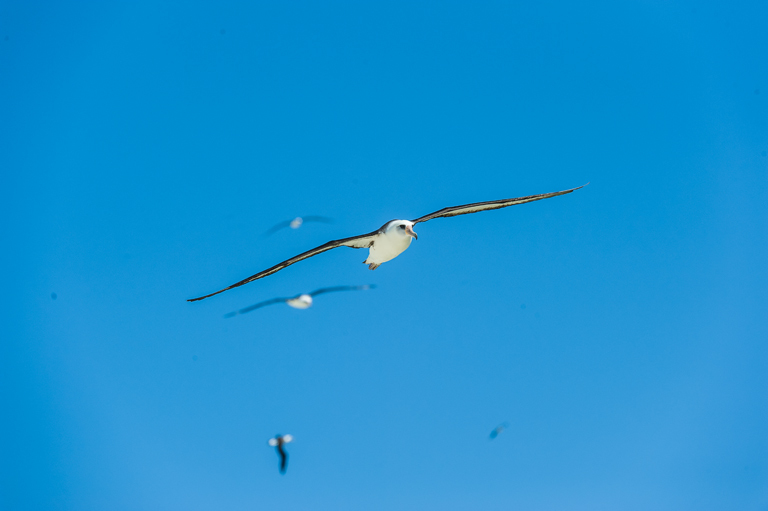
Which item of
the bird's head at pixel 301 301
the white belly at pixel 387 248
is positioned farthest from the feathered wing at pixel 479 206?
the bird's head at pixel 301 301

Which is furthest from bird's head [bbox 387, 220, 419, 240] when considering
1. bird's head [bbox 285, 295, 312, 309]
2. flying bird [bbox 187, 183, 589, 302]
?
bird's head [bbox 285, 295, 312, 309]

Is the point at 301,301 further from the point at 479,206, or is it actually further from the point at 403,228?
the point at 479,206

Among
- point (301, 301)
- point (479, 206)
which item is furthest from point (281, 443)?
point (479, 206)

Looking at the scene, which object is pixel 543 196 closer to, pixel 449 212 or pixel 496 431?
pixel 449 212

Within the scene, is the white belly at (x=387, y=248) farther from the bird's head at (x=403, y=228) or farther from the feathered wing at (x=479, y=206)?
the feathered wing at (x=479, y=206)

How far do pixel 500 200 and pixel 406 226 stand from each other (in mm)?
2011

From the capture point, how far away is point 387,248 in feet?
36.6

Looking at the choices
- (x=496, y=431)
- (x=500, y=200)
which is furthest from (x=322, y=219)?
(x=496, y=431)

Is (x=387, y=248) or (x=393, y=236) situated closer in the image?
(x=393, y=236)

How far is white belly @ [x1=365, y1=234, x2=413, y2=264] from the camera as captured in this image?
10.9 metres

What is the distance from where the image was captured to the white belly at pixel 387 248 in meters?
10.9

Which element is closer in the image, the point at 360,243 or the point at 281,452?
the point at 281,452

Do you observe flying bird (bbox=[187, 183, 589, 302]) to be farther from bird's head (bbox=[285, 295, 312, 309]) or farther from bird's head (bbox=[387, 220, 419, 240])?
bird's head (bbox=[285, 295, 312, 309])

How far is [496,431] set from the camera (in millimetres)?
12289
